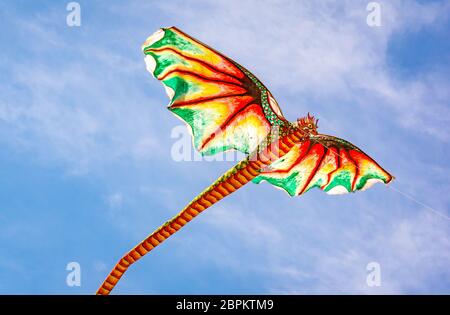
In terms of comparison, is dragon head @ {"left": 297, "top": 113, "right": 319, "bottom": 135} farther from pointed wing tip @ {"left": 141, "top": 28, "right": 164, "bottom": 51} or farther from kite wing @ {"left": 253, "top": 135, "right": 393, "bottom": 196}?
pointed wing tip @ {"left": 141, "top": 28, "right": 164, "bottom": 51}

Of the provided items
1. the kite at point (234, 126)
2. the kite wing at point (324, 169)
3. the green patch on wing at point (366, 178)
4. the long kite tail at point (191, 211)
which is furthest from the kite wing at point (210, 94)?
the green patch on wing at point (366, 178)

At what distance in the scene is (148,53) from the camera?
11062 mm

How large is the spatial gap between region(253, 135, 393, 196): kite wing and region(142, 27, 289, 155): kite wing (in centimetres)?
101

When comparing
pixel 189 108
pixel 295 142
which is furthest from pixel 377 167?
pixel 189 108

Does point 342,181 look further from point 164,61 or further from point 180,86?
point 164,61

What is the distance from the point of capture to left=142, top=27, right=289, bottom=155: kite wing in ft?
36.2

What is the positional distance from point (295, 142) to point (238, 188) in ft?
4.48

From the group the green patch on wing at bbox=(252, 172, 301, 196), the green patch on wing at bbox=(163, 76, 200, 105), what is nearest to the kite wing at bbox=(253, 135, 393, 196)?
the green patch on wing at bbox=(252, 172, 301, 196)

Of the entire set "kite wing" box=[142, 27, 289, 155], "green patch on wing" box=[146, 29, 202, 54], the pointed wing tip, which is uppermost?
the pointed wing tip

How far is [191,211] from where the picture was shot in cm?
1227

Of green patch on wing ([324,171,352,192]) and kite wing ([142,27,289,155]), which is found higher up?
kite wing ([142,27,289,155])

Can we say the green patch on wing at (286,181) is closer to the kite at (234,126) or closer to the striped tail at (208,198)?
the kite at (234,126)

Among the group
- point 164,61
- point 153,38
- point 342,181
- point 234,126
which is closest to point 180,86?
point 164,61

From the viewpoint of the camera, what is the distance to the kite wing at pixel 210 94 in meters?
11.0
